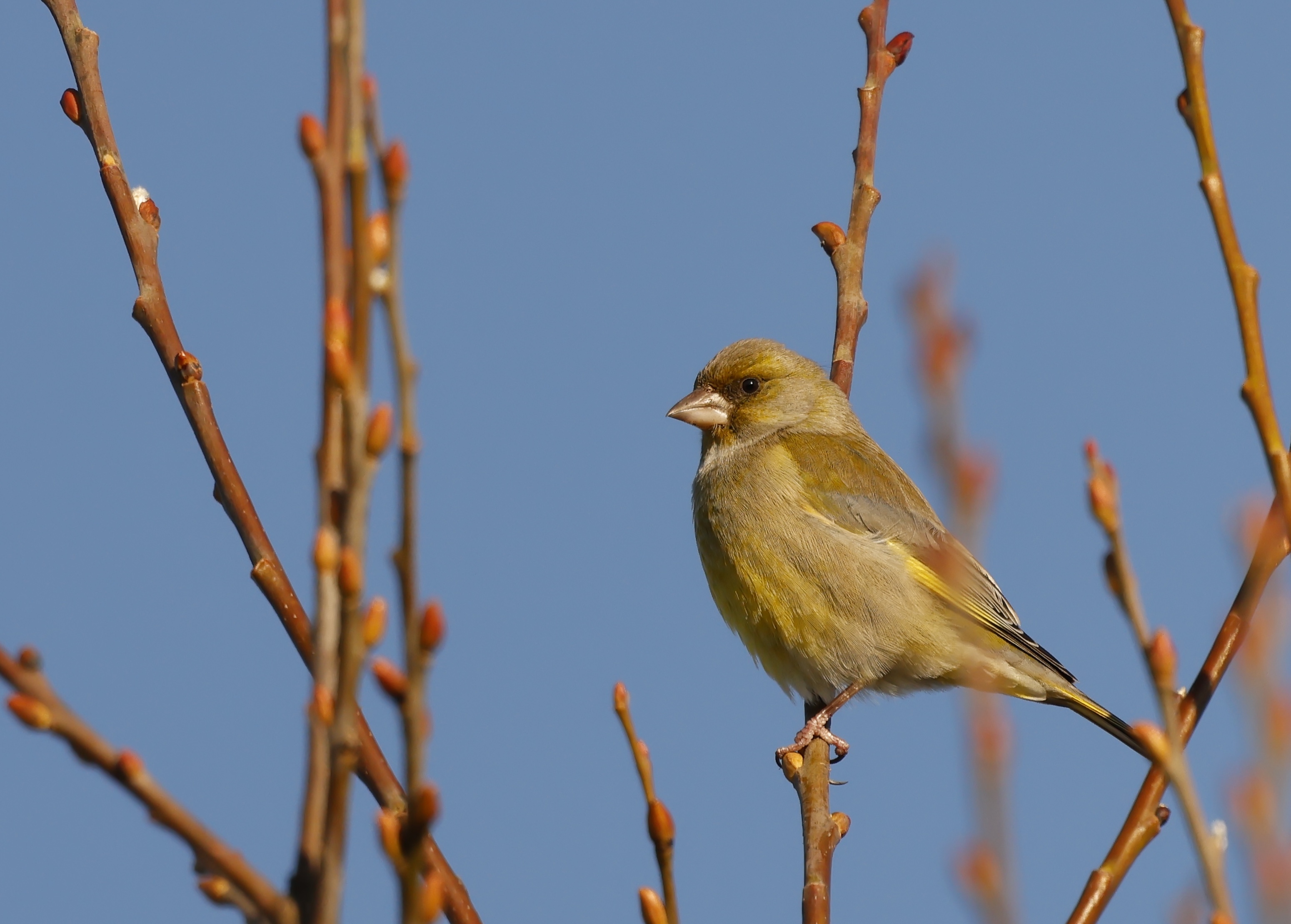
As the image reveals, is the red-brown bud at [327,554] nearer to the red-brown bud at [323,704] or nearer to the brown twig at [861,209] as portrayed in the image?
the red-brown bud at [323,704]

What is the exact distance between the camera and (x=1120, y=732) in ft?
21.7

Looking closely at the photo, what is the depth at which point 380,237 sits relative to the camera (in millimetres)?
1679

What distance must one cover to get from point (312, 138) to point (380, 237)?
13 cm

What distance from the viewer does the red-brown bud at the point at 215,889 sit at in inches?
78.3

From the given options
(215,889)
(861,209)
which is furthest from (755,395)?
(215,889)

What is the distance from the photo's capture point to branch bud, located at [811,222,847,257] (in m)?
5.84

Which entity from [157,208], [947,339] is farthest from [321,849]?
[157,208]

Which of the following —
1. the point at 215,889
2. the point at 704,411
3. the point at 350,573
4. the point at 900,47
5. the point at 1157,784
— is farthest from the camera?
the point at 704,411

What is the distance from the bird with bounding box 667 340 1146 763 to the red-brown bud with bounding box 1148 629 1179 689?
4.52 meters

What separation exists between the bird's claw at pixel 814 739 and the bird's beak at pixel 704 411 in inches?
68.8

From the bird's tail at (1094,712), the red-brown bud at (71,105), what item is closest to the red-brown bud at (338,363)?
the red-brown bud at (71,105)

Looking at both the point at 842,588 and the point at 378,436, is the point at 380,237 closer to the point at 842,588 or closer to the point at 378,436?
the point at 378,436

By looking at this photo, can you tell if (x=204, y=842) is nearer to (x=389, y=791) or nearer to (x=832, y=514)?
(x=389, y=791)

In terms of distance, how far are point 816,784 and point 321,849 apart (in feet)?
10.9
